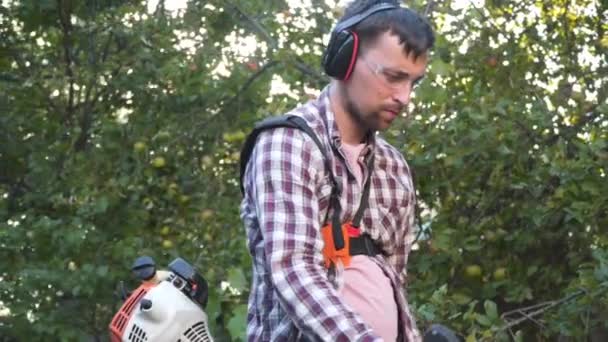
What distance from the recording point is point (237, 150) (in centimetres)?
657

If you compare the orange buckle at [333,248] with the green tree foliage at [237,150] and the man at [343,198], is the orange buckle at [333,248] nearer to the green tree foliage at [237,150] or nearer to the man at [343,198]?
the man at [343,198]

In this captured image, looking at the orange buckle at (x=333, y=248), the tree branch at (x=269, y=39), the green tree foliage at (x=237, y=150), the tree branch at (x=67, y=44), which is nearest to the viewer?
the orange buckle at (x=333, y=248)

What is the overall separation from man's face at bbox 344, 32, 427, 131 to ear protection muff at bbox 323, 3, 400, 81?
0.02 m

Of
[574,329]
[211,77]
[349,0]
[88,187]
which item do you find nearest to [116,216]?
[88,187]

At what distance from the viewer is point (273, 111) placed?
609cm

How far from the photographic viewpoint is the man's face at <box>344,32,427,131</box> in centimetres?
296

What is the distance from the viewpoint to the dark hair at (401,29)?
2986 mm

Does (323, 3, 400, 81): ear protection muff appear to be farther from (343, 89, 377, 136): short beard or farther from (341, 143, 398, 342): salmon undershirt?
(341, 143, 398, 342): salmon undershirt

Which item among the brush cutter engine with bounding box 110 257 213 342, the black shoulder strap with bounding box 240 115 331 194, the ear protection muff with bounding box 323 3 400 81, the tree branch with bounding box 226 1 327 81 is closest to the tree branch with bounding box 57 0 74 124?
the tree branch with bounding box 226 1 327 81

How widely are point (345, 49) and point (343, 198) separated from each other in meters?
0.28

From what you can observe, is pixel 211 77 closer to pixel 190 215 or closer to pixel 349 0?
pixel 190 215

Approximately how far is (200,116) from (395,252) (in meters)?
3.73

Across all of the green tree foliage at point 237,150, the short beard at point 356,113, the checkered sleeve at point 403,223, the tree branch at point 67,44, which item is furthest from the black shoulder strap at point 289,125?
the tree branch at point 67,44

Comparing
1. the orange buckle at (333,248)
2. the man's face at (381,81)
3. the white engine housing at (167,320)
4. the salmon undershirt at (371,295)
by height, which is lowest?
the white engine housing at (167,320)
